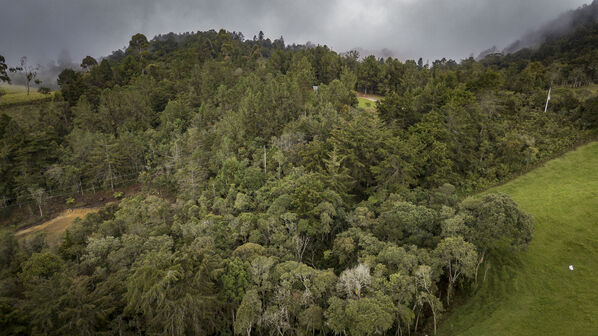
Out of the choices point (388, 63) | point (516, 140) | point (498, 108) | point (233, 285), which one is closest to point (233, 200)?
point (233, 285)

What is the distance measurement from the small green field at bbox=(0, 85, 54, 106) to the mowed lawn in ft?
287

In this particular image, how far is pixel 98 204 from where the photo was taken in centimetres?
4766

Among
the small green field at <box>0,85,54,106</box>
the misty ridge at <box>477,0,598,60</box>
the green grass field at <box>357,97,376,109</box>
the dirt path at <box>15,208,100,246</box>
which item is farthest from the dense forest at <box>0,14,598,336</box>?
the misty ridge at <box>477,0,598,60</box>

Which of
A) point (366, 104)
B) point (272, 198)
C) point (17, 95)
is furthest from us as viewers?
point (17, 95)

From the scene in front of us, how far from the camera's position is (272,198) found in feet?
104

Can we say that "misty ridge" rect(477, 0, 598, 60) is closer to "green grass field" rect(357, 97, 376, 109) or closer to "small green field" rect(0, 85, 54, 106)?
"green grass field" rect(357, 97, 376, 109)

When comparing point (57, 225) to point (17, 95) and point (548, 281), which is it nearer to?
point (17, 95)

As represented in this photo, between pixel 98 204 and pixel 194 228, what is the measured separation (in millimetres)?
30889

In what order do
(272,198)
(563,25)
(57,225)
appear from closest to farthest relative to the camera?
(272,198), (57,225), (563,25)

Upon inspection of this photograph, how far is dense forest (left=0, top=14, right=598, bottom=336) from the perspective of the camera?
18.8m

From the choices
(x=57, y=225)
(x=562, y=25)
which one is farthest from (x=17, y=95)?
(x=562, y=25)

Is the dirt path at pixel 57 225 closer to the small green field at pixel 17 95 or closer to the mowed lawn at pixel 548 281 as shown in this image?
the small green field at pixel 17 95

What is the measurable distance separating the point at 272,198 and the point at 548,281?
78.8 ft

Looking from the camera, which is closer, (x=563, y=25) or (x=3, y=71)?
(x=3, y=71)
